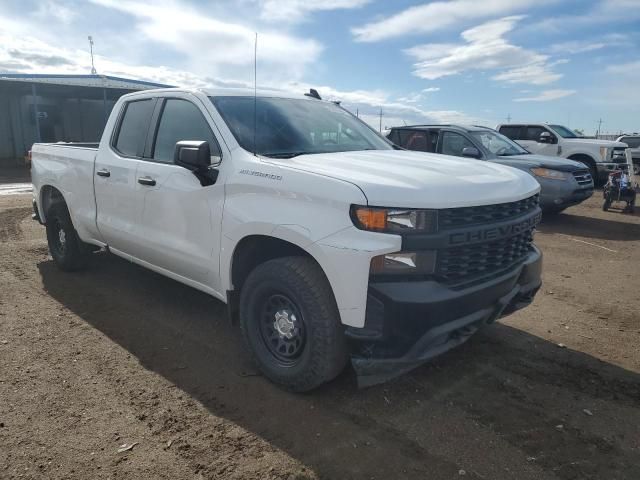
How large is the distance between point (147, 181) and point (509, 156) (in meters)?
7.54

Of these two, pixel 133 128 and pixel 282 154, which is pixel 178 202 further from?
pixel 133 128

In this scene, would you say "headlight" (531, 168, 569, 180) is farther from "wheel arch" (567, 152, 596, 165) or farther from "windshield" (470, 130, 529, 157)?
"wheel arch" (567, 152, 596, 165)

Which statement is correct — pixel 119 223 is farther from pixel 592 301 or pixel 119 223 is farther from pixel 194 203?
pixel 592 301

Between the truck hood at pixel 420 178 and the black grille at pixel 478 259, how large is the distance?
26 cm

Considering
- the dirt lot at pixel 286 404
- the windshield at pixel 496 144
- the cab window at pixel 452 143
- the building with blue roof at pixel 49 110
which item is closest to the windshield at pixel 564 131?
the windshield at pixel 496 144

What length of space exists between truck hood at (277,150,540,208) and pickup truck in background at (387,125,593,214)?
5.55 m

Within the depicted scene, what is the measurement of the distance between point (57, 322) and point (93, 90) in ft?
72.3

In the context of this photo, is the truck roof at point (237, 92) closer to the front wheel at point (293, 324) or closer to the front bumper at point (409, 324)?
the front wheel at point (293, 324)

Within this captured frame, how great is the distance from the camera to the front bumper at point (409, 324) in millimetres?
2619

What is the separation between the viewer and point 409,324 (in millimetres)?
2629

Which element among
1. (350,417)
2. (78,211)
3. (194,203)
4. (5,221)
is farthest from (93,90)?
(350,417)

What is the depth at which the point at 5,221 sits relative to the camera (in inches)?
360

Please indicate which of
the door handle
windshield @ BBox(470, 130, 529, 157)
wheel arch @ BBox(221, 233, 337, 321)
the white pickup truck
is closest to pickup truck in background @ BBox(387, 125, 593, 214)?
windshield @ BBox(470, 130, 529, 157)

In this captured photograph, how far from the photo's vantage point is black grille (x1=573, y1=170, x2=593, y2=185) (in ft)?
30.9
